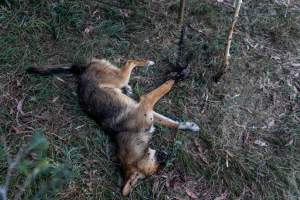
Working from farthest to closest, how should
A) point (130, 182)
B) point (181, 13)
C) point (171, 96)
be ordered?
1. point (181, 13)
2. point (171, 96)
3. point (130, 182)

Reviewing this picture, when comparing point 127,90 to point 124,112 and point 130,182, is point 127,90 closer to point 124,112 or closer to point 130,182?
point 124,112

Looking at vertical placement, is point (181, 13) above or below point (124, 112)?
above

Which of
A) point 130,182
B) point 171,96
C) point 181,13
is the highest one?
point 181,13

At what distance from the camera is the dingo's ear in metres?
4.29

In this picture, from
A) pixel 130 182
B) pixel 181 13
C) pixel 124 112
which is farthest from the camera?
pixel 181 13

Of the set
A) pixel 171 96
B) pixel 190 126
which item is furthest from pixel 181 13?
pixel 190 126

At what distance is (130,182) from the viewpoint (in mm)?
4328

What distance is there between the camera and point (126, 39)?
5.69m

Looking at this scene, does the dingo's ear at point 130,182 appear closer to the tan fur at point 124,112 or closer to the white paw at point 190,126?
the tan fur at point 124,112

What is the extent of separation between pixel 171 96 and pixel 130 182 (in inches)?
50.2

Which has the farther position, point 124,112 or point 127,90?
point 127,90

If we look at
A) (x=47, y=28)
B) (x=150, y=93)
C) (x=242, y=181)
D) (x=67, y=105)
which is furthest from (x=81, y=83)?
(x=242, y=181)

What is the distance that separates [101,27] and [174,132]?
1.87 metres

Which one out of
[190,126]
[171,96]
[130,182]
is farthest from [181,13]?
[130,182]
